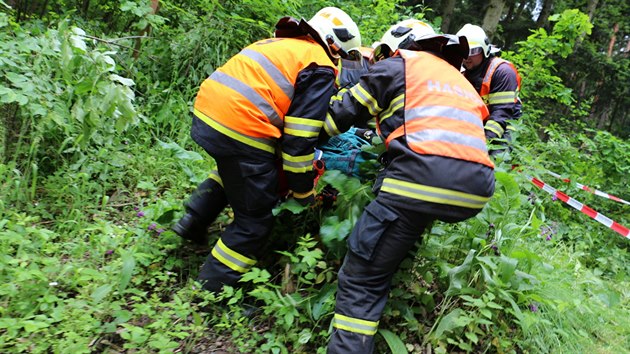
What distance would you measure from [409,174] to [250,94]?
0.99 m

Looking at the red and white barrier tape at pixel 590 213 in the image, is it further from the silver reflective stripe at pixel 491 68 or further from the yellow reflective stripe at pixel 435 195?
the yellow reflective stripe at pixel 435 195

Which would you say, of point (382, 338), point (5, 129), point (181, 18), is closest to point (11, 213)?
point (5, 129)

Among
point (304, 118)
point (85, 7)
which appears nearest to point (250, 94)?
point (304, 118)

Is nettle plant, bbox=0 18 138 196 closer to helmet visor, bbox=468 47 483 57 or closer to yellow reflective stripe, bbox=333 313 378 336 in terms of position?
yellow reflective stripe, bbox=333 313 378 336

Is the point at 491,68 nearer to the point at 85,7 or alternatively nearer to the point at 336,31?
the point at 336,31

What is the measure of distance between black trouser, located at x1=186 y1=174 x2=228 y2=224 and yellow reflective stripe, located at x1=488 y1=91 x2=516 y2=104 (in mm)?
3126

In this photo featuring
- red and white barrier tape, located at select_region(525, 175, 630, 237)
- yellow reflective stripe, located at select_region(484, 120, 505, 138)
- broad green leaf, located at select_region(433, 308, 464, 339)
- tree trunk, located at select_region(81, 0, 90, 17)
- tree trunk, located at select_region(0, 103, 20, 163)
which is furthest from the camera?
tree trunk, located at select_region(81, 0, 90, 17)

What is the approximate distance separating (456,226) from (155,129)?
2.97 meters

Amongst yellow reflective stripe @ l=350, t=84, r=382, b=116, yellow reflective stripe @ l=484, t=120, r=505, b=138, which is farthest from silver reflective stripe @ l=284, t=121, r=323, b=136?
yellow reflective stripe @ l=484, t=120, r=505, b=138

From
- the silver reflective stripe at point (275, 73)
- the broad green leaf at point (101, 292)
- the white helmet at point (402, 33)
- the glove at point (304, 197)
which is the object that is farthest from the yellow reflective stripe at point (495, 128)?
the broad green leaf at point (101, 292)

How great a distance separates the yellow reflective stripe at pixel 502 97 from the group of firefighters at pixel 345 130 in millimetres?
1934

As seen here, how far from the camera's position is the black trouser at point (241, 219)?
8.06ft

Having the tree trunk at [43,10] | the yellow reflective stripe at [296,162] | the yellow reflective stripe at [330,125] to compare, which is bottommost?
the yellow reflective stripe at [296,162]

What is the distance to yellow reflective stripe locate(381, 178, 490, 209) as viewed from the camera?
1998 mm
